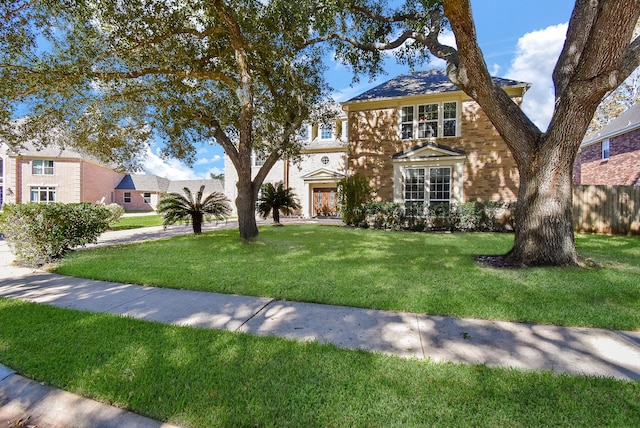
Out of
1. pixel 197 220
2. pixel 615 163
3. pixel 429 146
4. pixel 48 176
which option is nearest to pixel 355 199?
pixel 429 146

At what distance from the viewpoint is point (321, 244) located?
8109 millimetres

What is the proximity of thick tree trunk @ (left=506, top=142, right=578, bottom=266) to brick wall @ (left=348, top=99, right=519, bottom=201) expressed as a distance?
8191 millimetres

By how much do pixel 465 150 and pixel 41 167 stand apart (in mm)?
34656

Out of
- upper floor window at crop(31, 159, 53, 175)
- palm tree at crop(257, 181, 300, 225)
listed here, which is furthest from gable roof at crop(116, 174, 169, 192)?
palm tree at crop(257, 181, 300, 225)

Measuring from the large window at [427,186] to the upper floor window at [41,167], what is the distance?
3165cm

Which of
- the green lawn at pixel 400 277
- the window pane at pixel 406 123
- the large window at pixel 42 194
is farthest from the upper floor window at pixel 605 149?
the large window at pixel 42 194

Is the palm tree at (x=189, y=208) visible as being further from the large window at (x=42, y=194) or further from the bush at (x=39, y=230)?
the large window at (x=42, y=194)

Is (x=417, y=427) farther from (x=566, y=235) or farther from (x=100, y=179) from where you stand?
(x=100, y=179)

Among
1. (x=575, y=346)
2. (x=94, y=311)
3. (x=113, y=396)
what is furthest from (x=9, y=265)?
(x=575, y=346)

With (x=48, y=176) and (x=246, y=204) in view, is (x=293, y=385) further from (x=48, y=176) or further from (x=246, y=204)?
(x=48, y=176)

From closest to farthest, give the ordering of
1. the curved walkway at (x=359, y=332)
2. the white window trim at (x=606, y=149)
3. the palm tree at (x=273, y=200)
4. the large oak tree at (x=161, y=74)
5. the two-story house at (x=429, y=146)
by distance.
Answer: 1. the curved walkway at (x=359, y=332)
2. the large oak tree at (x=161, y=74)
3. the two-story house at (x=429, y=146)
4. the palm tree at (x=273, y=200)
5. the white window trim at (x=606, y=149)

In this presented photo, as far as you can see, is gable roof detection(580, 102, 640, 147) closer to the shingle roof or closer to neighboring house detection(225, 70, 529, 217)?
neighboring house detection(225, 70, 529, 217)

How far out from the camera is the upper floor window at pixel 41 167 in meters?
26.6

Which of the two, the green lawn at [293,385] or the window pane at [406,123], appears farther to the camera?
the window pane at [406,123]
